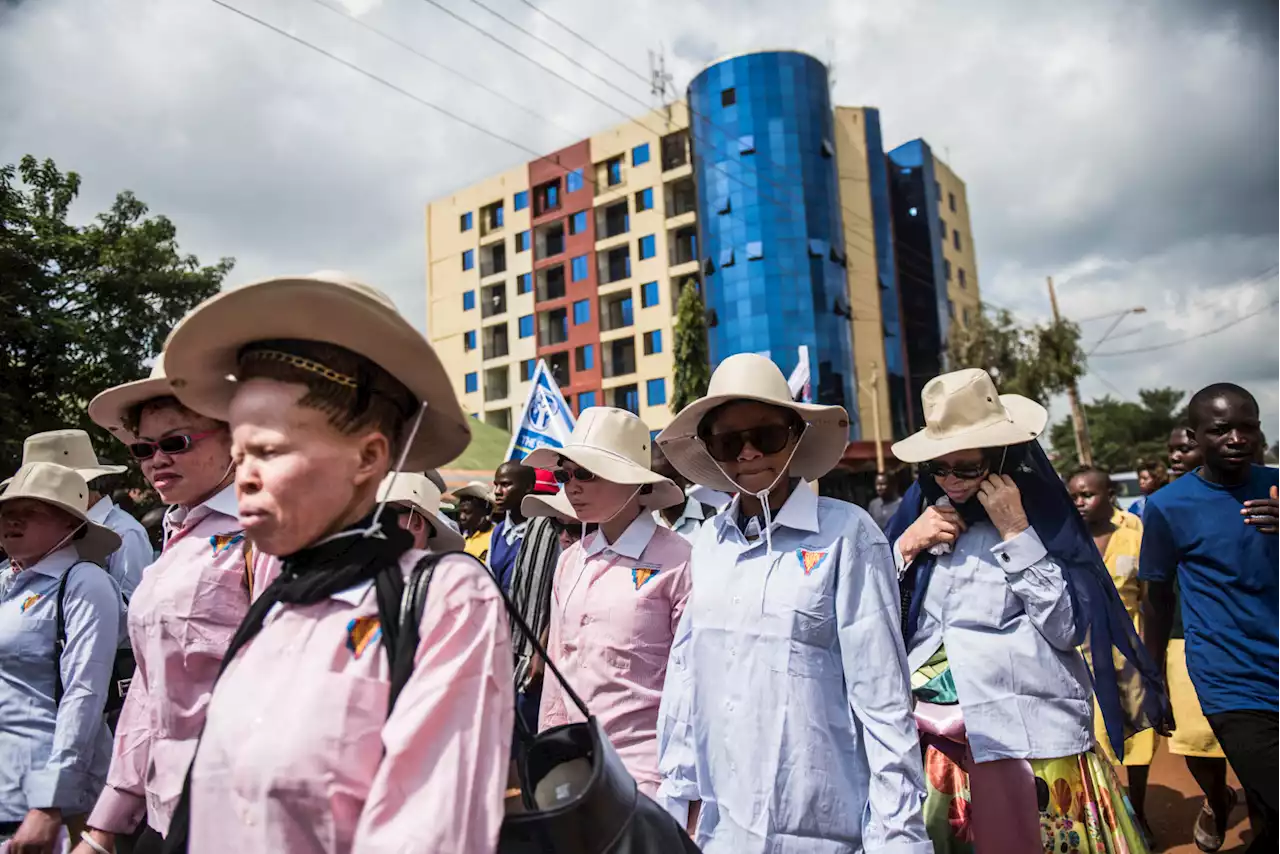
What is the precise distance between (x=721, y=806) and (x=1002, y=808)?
1108mm

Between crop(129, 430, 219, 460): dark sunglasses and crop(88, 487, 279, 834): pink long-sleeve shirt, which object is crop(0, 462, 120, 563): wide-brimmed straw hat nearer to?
crop(129, 430, 219, 460): dark sunglasses

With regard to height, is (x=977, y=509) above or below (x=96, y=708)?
above

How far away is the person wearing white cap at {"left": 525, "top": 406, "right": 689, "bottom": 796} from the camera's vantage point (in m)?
3.25

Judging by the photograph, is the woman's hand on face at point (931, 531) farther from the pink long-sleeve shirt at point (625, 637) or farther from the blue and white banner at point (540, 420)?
the blue and white banner at point (540, 420)

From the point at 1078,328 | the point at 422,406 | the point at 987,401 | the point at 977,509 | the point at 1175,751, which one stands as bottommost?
the point at 1175,751

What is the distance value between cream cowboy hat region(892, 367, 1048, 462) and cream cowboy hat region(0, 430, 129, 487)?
4227 millimetres

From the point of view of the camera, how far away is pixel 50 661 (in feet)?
10.6

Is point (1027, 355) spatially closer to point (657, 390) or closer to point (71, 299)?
point (657, 390)

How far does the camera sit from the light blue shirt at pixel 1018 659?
3.00 metres

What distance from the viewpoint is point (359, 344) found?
155 cm

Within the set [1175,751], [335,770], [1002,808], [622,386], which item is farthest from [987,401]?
[622,386]

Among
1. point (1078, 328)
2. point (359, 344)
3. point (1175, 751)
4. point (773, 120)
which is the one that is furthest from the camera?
point (773, 120)

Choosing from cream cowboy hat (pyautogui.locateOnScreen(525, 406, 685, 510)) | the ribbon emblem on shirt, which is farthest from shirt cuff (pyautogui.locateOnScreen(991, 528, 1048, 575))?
cream cowboy hat (pyautogui.locateOnScreen(525, 406, 685, 510))

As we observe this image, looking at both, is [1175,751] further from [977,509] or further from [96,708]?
[96,708]
